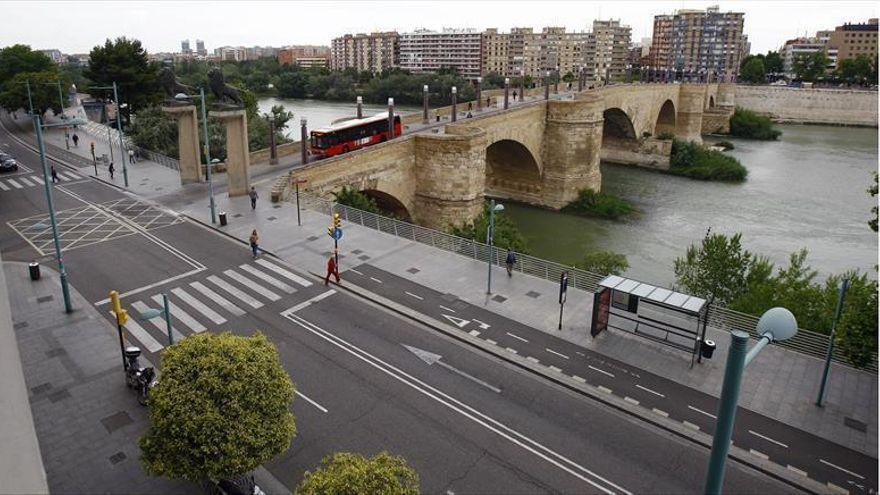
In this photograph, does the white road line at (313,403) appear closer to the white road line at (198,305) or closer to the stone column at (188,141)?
the white road line at (198,305)

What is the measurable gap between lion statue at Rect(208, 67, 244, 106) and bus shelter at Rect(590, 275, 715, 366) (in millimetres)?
20754

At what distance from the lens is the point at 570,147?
153 ft

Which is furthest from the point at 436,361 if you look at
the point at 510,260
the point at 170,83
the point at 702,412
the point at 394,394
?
the point at 170,83

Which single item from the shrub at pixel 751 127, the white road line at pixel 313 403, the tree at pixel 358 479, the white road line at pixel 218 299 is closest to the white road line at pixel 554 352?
the white road line at pixel 313 403

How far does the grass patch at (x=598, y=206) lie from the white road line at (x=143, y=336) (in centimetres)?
3509

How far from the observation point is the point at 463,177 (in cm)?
3438

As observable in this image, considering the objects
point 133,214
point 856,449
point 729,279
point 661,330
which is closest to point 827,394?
point 856,449

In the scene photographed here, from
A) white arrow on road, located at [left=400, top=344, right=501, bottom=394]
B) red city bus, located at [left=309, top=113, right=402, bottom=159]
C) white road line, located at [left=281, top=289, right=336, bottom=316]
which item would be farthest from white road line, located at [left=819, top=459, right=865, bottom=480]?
red city bus, located at [left=309, top=113, right=402, bottom=159]

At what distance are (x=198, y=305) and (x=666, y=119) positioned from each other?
74445mm

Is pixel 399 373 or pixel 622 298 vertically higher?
pixel 622 298

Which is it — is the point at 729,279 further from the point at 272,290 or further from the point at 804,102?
the point at 804,102

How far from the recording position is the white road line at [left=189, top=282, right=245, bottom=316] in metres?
18.7

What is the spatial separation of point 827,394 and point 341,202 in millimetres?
21655

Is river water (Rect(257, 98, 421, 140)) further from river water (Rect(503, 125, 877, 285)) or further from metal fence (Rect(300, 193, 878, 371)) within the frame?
metal fence (Rect(300, 193, 878, 371))
